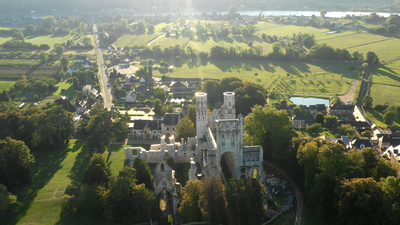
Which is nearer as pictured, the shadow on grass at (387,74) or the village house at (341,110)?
the village house at (341,110)

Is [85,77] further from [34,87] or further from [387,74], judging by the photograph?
[387,74]

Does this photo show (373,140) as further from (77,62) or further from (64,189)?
(77,62)

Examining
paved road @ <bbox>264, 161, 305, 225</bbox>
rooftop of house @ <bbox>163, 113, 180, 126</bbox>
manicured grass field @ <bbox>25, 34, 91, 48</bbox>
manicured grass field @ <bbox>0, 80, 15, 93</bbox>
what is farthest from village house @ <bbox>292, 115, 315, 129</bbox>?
manicured grass field @ <bbox>25, 34, 91, 48</bbox>

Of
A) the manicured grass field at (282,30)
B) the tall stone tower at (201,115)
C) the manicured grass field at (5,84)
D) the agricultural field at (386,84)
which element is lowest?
the agricultural field at (386,84)

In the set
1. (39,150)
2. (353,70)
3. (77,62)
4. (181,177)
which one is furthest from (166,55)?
(181,177)

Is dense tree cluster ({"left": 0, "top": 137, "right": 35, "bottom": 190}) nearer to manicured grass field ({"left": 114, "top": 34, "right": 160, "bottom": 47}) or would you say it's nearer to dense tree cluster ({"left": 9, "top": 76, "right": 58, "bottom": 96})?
dense tree cluster ({"left": 9, "top": 76, "right": 58, "bottom": 96})

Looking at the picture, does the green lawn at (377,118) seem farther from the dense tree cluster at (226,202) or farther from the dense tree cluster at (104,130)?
the dense tree cluster at (104,130)

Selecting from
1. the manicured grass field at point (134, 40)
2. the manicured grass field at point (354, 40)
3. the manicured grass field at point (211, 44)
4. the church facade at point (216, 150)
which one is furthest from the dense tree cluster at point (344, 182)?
the manicured grass field at point (134, 40)
